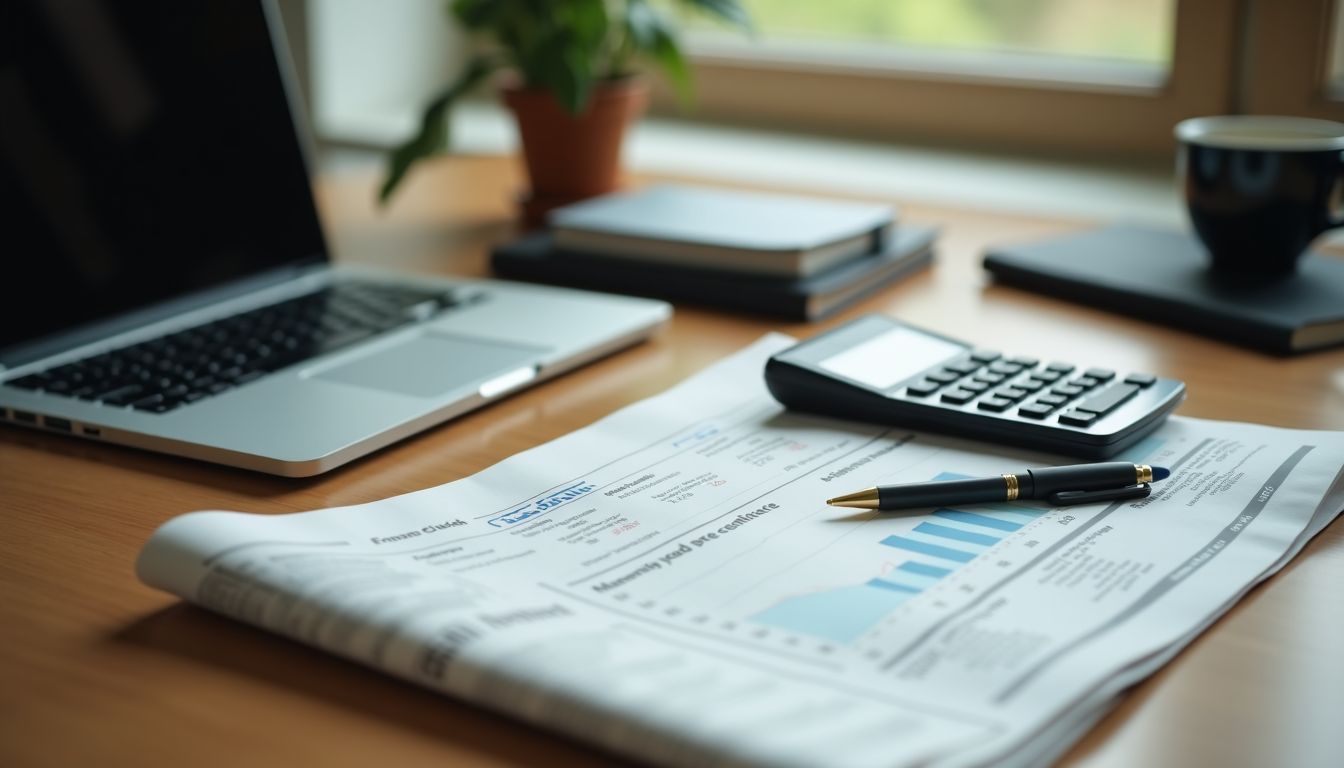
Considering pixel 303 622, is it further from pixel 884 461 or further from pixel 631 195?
pixel 631 195

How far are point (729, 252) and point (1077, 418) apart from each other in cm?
37

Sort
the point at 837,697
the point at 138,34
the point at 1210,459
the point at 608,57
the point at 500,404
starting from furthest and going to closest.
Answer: the point at 608,57, the point at 138,34, the point at 500,404, the point at 1210,459, the point at 837,697

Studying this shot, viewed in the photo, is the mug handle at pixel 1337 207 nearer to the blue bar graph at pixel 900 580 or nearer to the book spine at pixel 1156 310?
the book spine at pixel 1156 310

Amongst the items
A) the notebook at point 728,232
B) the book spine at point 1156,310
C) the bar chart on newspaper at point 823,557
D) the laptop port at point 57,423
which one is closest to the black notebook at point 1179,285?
the book spine at point 1156,310

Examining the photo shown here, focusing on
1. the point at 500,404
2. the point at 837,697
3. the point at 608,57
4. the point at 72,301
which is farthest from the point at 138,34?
the point at 837,697

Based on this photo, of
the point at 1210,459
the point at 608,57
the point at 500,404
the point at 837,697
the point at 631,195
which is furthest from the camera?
the point at 608,57

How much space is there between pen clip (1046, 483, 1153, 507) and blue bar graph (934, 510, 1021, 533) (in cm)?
3

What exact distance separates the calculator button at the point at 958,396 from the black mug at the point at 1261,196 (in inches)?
13.9

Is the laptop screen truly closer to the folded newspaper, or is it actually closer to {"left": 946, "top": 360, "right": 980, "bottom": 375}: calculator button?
the folded newspaper

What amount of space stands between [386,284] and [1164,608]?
0.63m

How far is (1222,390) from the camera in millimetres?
794

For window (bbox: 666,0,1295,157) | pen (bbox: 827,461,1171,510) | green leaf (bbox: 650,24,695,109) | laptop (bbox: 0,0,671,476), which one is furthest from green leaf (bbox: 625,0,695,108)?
pen (bbox: 827,461,1171,510)

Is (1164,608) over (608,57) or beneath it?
beneath

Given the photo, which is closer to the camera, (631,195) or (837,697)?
(837,697)
